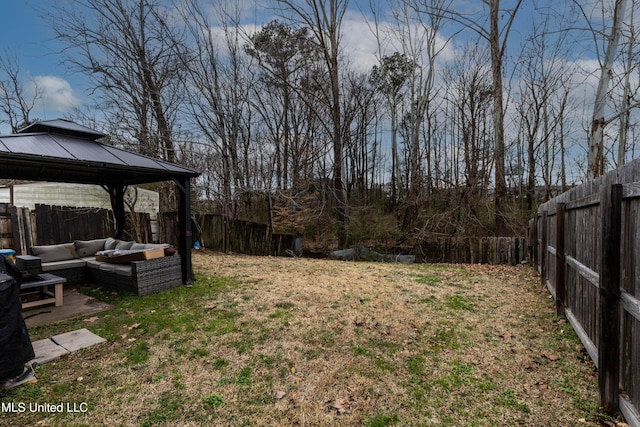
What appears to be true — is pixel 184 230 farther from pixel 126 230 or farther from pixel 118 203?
pixel 126 230

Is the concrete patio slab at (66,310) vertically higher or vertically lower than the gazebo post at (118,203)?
lower

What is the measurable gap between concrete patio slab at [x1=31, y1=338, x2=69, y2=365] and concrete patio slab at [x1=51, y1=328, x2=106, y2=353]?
5cm

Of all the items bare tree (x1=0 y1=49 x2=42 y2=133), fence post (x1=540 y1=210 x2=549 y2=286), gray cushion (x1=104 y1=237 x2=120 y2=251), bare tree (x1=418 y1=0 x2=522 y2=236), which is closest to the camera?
fence post (x1=540 y1=210 x2=549 y2=286)

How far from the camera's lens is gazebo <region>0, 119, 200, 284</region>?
4.27 metres

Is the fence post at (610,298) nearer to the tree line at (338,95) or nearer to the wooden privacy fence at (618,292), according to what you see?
the wooden privacy fence at (618,292)

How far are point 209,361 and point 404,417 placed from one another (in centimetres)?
181

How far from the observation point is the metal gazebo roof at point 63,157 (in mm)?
4219

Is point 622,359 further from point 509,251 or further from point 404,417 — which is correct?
point 509,251

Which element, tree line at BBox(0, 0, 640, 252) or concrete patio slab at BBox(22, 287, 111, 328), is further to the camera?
tree line at BBox(0, 0, 640, 252)

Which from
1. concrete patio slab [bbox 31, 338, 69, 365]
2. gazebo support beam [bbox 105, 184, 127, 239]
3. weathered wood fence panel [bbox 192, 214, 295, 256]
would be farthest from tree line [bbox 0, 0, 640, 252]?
concrete patio slab [bbox 31, 338, 69, 365]

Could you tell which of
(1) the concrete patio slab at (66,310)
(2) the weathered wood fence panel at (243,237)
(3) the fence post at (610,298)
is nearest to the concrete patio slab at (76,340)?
(1) the concrete patio slab at (66,310)

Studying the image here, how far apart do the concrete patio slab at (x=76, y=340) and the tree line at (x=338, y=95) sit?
8379mm

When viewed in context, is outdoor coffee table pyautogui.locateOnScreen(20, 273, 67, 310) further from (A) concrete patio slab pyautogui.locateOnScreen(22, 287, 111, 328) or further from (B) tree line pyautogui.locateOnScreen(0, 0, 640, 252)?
(B) tree line pyautogui.locateOnScreen(0, 0, 640, 252)

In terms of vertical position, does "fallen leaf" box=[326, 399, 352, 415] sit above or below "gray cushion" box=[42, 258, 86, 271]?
below
